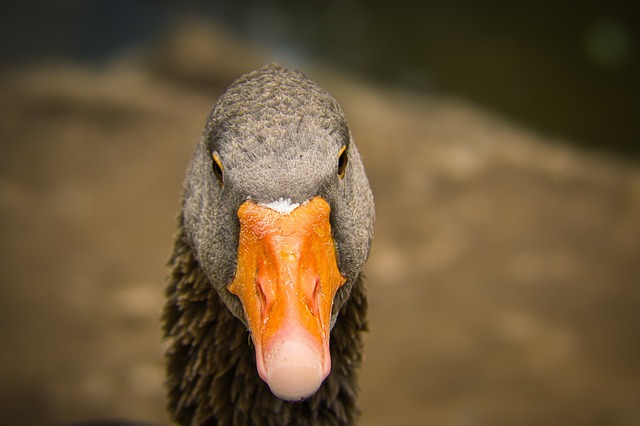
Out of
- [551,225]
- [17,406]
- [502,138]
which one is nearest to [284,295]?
[17,406]

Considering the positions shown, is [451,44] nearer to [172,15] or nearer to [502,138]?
[502,138]

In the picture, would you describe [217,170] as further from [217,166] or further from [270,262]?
[270,262]

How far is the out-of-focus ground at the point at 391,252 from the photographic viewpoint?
5793 mm

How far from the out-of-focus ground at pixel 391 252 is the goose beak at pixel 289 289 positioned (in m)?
3.76

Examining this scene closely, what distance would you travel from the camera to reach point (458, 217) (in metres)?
7.18

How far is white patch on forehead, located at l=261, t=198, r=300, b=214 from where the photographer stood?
2256 millimetres

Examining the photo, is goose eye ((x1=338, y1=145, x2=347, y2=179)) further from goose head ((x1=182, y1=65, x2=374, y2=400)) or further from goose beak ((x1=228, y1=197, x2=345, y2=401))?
goose beak ((x1=228, y1=197, x2=345, y2=401))

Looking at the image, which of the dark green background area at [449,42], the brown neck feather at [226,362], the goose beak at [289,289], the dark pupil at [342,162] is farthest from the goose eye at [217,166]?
the dark green background area at [449,42]

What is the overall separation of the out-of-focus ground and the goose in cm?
288

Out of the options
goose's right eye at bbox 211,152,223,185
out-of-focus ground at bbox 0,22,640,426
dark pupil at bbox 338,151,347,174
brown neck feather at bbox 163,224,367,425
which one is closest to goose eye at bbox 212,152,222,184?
goose's right eye at bbox 211,152,223,185

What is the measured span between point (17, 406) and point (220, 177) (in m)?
3.93

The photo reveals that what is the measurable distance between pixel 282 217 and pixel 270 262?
0.16 m

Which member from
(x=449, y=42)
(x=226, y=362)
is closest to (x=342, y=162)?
(x=226, y=362)

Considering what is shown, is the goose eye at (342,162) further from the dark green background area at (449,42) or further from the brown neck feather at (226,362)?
the dark green background area at (449,42)
